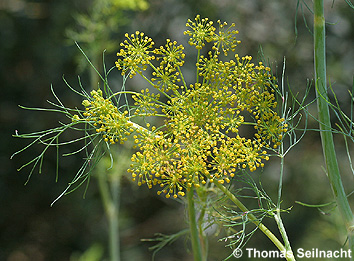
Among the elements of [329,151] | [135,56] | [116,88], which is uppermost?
[116,88]

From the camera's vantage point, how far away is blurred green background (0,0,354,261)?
121 inches

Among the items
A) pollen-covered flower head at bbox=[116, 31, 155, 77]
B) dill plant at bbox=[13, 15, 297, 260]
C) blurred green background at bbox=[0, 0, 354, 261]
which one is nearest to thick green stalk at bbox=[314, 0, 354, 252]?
dill plant at bbox=[13, 15, 297, 260]

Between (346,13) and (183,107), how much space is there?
275 cm

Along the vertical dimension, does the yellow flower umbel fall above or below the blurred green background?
below

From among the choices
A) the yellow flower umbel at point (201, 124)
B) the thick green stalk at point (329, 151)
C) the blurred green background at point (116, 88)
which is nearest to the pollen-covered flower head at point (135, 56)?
the yellow flower umbel at point (201, 124)

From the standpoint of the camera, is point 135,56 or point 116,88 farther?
point 116,88

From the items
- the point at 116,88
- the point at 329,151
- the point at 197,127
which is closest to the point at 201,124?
the point at 197,127

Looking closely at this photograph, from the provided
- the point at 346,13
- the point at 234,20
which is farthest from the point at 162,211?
the point at 346,13

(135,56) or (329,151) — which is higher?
(135,56)

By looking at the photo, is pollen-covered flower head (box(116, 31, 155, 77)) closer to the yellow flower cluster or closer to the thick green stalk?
the yellow flower cluster

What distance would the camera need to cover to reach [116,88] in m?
3.06

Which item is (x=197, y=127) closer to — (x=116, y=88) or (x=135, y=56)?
(x=135, y=56)

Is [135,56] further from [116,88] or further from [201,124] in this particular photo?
[116,88]

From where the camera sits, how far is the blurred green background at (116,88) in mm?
3080
